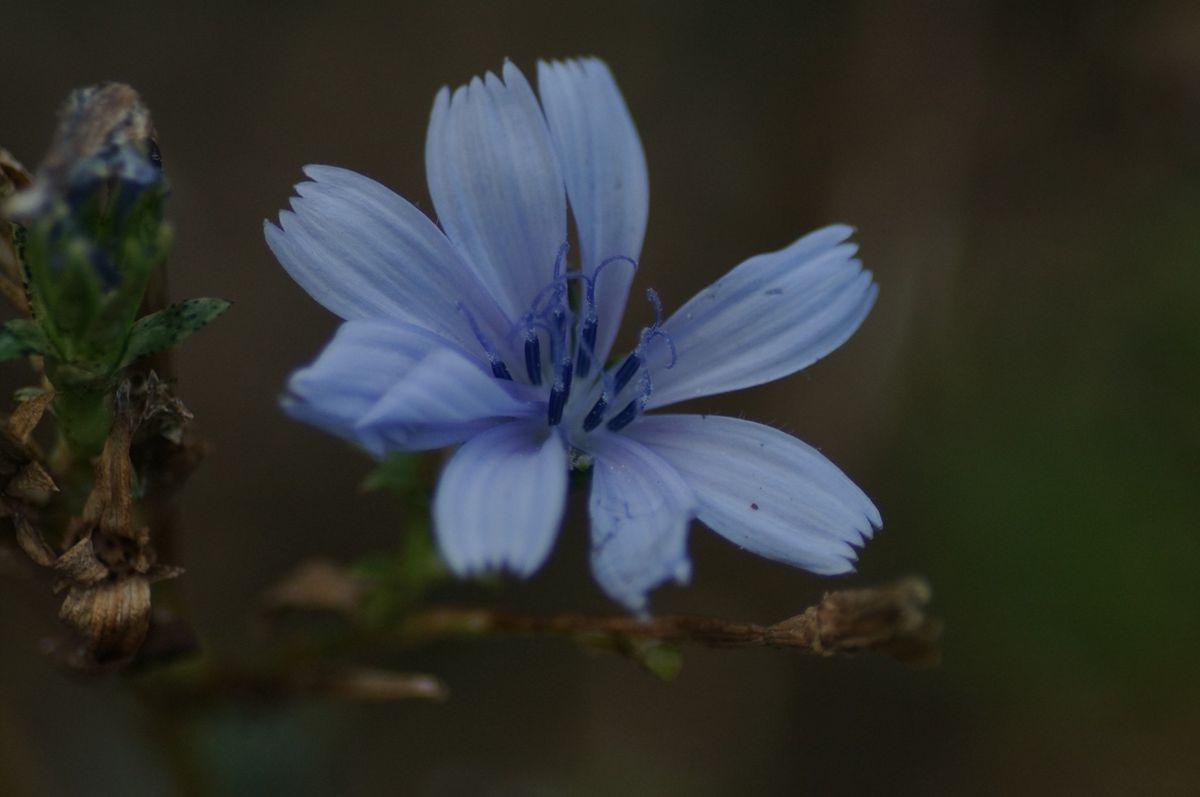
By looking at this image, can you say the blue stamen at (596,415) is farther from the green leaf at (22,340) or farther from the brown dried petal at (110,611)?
the green leaf at (22,340)


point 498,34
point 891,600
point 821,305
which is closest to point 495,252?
point 821,305

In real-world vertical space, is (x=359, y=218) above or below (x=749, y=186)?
below

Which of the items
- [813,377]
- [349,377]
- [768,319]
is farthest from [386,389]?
[813,377]

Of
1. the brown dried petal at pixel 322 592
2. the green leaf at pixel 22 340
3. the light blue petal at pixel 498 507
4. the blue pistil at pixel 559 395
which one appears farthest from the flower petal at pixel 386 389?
the brown dried petal at pixel 322 592

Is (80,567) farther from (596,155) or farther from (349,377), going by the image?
(596,155)

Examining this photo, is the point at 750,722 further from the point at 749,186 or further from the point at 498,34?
the point at 498,34

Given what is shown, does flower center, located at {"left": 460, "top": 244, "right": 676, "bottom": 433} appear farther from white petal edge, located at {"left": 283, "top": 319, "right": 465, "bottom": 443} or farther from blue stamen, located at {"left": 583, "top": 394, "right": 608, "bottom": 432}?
white petal edge, located at {"left": 283, "top": 319, "right": 465, "bottom": 443}
